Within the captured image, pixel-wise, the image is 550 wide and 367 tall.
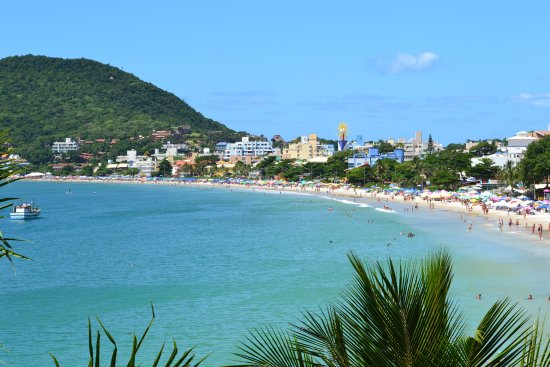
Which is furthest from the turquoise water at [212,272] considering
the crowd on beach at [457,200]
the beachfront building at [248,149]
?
the beachfront building at [248,149]

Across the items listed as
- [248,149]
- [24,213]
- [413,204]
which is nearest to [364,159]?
[413,204]

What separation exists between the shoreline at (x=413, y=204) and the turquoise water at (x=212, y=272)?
75.6 inches

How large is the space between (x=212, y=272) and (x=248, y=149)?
155232 millimetres

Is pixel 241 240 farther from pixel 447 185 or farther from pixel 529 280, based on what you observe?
pixel 447 185

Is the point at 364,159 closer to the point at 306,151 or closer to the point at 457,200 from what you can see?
the point at 306,151

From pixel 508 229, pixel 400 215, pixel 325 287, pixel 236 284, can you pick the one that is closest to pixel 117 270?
pixel 236 284

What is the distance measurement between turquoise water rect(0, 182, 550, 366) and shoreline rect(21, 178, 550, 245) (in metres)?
1.92

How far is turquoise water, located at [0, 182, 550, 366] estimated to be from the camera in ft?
81.0

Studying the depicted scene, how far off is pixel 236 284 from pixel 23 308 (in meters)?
9.20

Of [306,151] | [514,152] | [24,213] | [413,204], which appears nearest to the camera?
[24,213]

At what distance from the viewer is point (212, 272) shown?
37.4 metres

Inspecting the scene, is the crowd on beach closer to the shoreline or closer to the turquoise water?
the shoreline

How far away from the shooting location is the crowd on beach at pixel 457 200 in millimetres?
57053

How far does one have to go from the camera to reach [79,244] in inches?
2141
